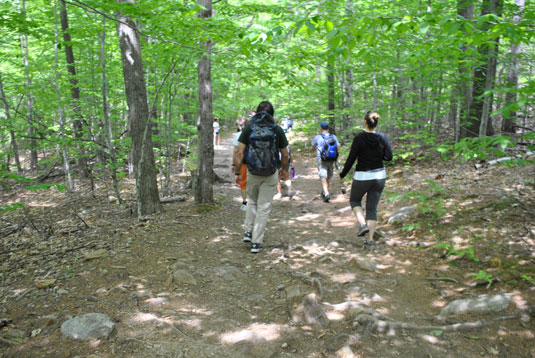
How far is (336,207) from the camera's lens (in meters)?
8.27

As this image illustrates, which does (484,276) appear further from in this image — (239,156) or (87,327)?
(87,327)

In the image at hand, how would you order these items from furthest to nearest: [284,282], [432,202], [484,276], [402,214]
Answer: [402,214] → [432,202] → [284,282] → [484,276]

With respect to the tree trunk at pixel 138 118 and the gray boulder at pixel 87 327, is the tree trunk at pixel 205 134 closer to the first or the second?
the tree trunk at pixel 138 118

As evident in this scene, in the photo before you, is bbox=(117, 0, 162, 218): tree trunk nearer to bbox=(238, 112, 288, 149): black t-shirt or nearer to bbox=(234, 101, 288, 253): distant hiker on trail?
bbox=(234, 101, 288, 253): distant hiker on trail

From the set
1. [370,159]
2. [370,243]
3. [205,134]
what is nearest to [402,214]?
[370,243]

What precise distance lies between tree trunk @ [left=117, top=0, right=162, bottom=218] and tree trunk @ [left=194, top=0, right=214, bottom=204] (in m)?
1.22

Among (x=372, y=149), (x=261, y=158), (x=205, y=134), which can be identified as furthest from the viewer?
(x=205, y=134)

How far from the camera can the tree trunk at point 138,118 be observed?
20.2 feet

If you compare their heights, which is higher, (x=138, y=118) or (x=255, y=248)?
(x=138, y=118)

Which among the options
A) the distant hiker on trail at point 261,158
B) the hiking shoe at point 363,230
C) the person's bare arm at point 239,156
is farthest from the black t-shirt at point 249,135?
the hiking shoe at point 363,230

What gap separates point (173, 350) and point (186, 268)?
5.76 feet

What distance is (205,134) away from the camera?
7441 mm

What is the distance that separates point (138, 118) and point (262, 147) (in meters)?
3.05

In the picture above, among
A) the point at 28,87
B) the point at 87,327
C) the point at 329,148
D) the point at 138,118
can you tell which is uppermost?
the point at 28,87
